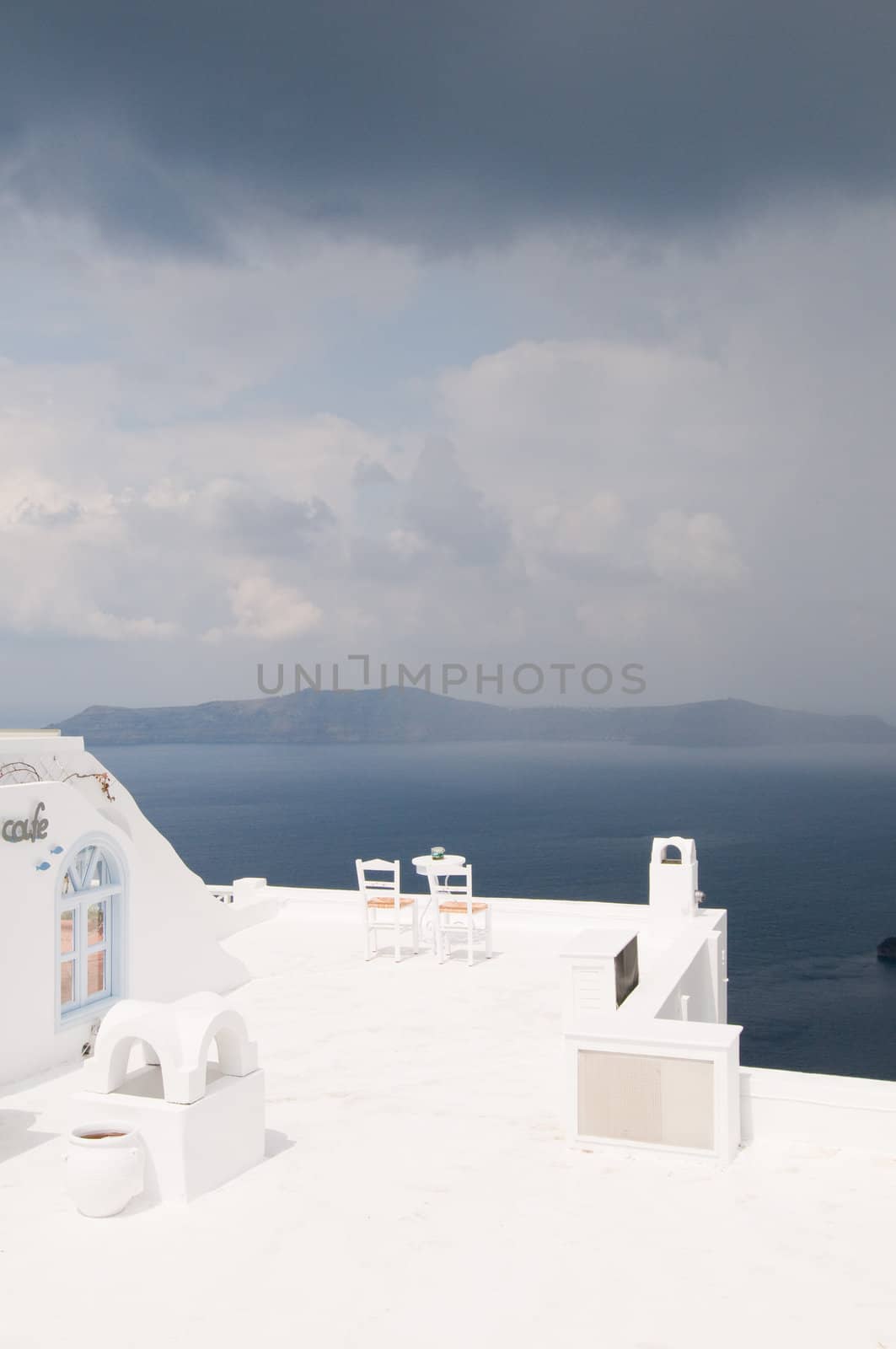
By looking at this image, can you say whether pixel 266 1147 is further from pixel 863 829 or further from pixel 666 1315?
pixel 863 829

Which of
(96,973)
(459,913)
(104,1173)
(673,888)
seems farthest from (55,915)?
(673,888)

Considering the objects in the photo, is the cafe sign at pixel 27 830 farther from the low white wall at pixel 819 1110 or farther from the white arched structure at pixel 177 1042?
the low white wall at pixel 819 1110

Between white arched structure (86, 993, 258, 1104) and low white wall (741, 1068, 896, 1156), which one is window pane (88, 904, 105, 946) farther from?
low white wall (741, 1068, 896, 1156)

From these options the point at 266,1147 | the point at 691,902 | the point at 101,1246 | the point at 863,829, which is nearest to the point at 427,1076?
the point at 266,1147

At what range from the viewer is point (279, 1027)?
9820 millimetres

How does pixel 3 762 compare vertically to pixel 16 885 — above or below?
above

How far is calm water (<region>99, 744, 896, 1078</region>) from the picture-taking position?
59844 millimetres

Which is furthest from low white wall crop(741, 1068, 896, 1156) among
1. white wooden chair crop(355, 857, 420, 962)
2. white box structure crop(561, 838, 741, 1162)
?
white wooden chair crop(355, 857, 420, 962)

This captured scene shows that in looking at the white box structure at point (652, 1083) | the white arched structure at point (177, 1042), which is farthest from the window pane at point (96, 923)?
the white box structure at point (652, 1083)

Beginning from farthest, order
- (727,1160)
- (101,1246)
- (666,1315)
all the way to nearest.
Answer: (727,1160) < (101,1246) < (666,1315)

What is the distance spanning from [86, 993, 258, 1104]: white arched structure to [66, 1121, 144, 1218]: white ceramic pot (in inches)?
14.8

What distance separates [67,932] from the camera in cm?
934

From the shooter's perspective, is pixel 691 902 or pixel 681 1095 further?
pixel 691 902

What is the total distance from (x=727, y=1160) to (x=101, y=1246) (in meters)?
3.54
